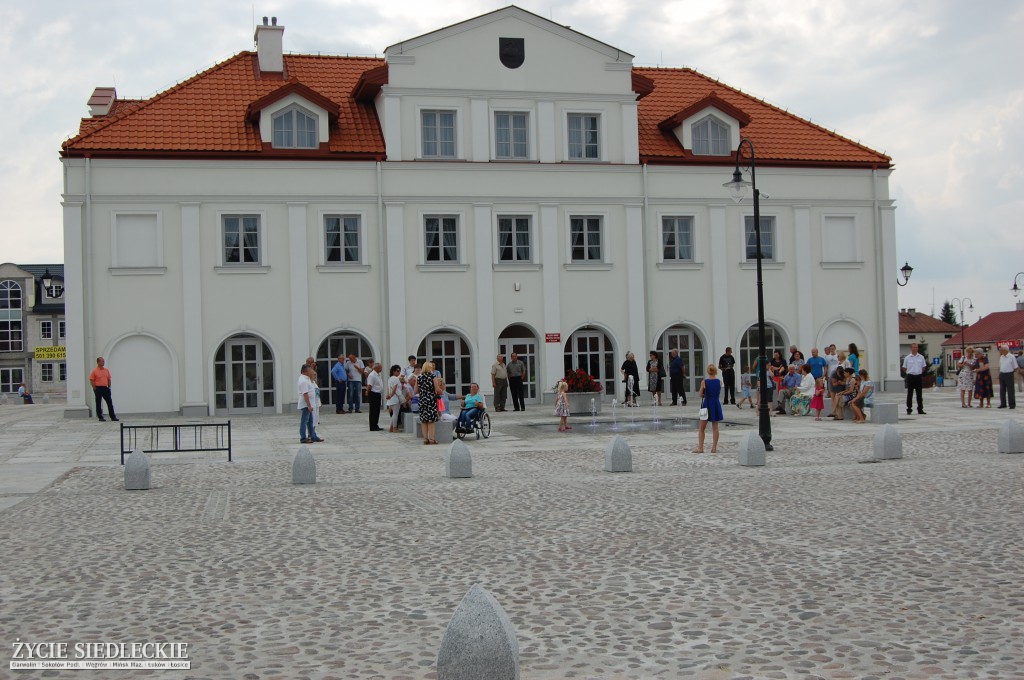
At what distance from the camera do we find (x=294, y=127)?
33969mm

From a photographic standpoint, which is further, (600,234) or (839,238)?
(839,238)

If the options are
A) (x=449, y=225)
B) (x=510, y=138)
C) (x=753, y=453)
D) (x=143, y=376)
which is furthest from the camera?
(x=510, y=138)

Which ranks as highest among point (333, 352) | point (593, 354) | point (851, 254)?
point (851, 254)

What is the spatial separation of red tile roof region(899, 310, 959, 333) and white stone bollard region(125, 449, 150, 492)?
10153 cm

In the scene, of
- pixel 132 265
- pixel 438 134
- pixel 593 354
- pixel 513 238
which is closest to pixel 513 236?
pixel 513 238

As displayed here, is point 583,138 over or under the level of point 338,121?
under

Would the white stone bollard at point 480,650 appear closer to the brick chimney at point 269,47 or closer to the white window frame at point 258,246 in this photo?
the white window frame at point 258,246

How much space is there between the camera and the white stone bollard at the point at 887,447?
17.3 m

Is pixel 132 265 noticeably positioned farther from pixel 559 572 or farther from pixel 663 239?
pixel 559 572

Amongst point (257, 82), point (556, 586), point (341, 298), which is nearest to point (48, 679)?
point (556, 586)

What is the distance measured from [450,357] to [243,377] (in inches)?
260

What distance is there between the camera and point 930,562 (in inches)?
349

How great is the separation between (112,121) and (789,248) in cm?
2291

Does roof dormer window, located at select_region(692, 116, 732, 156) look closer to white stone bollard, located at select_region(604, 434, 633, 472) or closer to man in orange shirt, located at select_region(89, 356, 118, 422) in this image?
man in orange shirt, located at select_region(89, 356, 118, 422)
